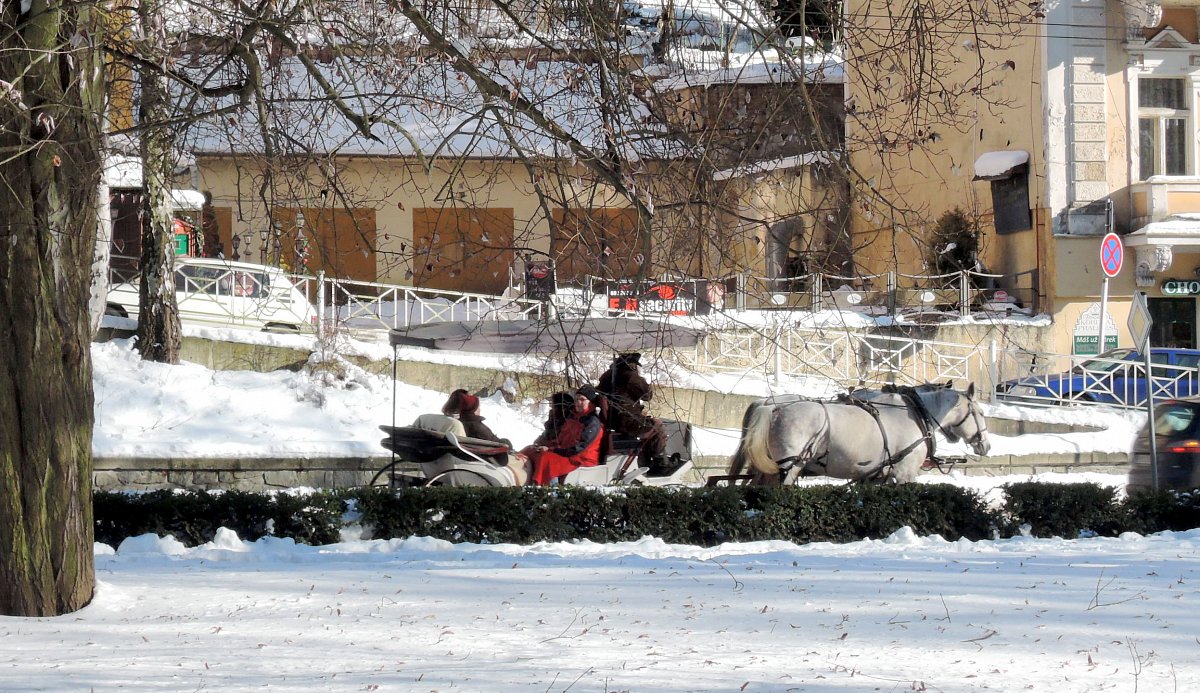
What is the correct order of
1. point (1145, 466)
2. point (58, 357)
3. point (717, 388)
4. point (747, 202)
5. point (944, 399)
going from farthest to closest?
1. point (717, 388)
2. point (1145, 466)
3. point (944, 399)
4. point (747, 202)
5. point (58, 357)

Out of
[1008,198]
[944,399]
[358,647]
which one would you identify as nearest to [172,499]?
[358,647]

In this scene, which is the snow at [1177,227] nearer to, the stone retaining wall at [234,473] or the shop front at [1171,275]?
the shop front at [1171,275]

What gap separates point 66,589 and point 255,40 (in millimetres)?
3742

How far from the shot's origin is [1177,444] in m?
14.8

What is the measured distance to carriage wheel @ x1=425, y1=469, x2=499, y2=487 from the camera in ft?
42.9

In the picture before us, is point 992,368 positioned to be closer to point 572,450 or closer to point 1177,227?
point 1177,227

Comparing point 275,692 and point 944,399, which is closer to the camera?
point 275,692

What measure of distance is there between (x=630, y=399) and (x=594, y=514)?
1735mm

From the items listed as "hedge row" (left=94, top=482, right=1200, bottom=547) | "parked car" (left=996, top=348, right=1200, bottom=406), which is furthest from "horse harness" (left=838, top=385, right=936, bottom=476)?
"parked car" (left=996, top=348, right=1200, bottom=406)

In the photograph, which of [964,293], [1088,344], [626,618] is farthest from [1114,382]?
[626,618]

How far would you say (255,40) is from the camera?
8656 mm

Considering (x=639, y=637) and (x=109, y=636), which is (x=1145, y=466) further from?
(x=109, y=636)

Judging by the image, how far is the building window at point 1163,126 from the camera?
25.6 metres

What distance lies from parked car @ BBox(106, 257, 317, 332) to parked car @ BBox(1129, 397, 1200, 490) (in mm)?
12824
